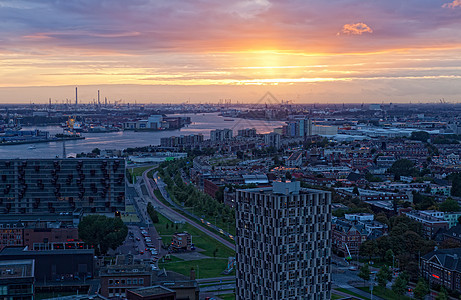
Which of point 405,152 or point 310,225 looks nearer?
point 310,225

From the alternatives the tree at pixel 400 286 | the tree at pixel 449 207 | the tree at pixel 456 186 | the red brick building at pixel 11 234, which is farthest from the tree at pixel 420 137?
the red brick building at pixel 11 234

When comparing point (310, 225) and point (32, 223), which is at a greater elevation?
point (310, 225)

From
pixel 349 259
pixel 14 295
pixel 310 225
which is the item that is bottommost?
pixel 349 259

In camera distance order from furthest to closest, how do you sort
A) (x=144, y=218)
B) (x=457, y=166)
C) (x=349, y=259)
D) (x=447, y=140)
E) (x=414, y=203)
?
(x=447, y=140), (x=457, y=166), (x=414, y=203), (x=144, y=218), (x=349, y=259)

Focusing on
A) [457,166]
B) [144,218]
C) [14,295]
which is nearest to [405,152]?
[457,166]

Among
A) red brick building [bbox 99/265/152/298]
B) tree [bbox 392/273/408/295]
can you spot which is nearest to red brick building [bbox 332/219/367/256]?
tree [bbox 392/273/408/295]

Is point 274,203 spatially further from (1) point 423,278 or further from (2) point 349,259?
(2) point 349,259

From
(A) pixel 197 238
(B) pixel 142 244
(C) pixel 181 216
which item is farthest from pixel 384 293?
(C) pixel 181 216
